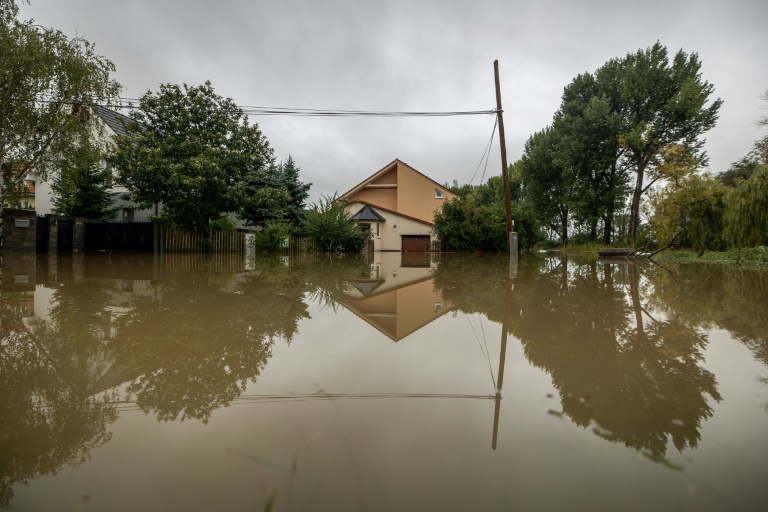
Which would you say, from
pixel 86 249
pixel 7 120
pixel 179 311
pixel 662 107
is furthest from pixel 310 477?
pixel 662 107

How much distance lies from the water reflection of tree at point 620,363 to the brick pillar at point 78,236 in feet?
67.9

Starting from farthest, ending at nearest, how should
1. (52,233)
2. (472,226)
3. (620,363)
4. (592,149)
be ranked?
(592,149) → (472,226) → (52,233) → (620,363)

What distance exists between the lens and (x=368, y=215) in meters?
28.0

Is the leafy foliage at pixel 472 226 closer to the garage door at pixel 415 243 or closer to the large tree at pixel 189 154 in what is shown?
the garage door at pixel 415 243

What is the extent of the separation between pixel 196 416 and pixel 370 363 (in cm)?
117

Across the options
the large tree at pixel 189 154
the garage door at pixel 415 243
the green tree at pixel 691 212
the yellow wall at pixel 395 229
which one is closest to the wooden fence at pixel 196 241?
the large tree at pixel 189 154

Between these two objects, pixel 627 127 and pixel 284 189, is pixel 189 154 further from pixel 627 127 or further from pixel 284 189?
pixel 627 127

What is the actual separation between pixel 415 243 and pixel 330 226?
10.6 m

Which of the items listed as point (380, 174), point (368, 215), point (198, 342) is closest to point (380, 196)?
point (380, 174)

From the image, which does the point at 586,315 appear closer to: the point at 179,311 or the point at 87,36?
the point at 179,311

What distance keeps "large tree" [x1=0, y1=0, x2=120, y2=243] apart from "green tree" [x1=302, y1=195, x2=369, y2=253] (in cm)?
1022

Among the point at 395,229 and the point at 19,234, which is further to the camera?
the point at 395,229

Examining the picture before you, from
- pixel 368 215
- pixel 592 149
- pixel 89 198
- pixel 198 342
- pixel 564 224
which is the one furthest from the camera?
pixel 564 224

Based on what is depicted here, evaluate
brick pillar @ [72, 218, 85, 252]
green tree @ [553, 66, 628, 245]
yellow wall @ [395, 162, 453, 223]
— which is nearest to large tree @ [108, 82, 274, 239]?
brick pillar @ [72, 218, 85, 252]
